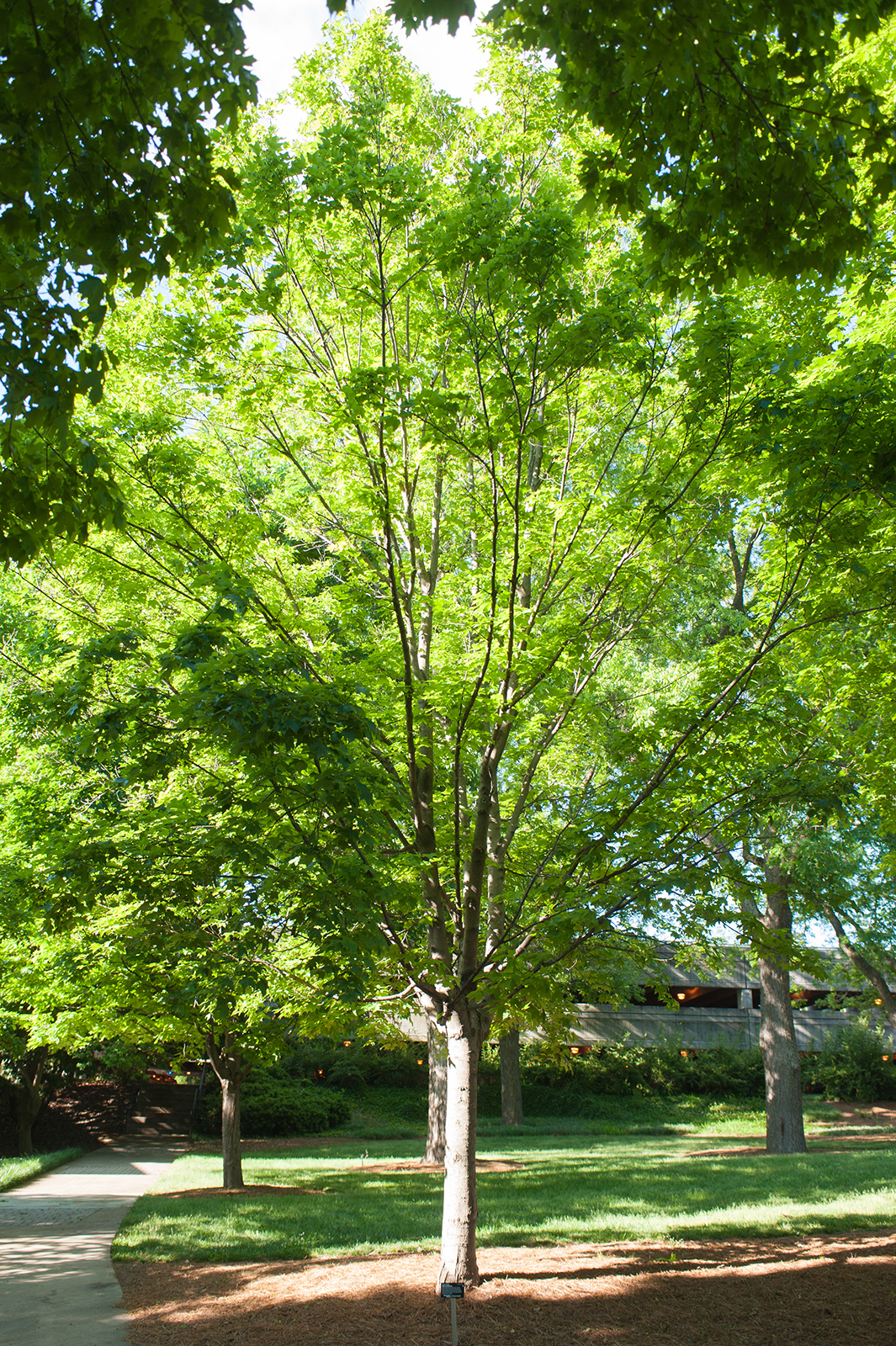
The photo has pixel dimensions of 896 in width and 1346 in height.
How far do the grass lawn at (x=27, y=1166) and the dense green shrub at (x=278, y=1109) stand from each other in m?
4.45

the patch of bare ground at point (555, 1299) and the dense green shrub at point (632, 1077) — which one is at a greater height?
the patch of bare ground at point (555, 1299)

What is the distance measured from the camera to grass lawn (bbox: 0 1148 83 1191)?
14711 millimetres

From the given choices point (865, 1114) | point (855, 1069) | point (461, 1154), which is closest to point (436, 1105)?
point (461, 1154)

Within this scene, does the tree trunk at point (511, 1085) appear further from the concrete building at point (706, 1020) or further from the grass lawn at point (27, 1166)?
the grass lawn at point (27, 1166)

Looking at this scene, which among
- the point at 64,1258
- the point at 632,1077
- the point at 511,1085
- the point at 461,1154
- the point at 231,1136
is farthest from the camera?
the point at 632,1077

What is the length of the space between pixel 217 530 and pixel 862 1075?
28246 mm

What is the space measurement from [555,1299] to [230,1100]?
27.3 ft

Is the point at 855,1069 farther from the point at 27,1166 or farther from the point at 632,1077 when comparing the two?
the point at 27,1166

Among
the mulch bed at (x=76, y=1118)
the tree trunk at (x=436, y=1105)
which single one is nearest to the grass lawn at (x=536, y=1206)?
the tree trunk at (x=436, y=1105)

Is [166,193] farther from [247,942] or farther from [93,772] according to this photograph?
[93,772]

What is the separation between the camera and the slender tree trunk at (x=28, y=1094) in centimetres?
2053

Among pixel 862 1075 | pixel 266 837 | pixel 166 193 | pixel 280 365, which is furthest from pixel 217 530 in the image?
pixel 862 1075

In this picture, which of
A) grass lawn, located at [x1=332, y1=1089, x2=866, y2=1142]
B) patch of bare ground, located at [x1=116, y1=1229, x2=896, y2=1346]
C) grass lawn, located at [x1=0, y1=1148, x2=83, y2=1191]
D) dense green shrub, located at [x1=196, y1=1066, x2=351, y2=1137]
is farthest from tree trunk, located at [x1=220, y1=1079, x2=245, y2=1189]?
dense green shrub, located at [x1=196, y1=1066, x2=351, y2=1137]

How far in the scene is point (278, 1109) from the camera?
22.9m
